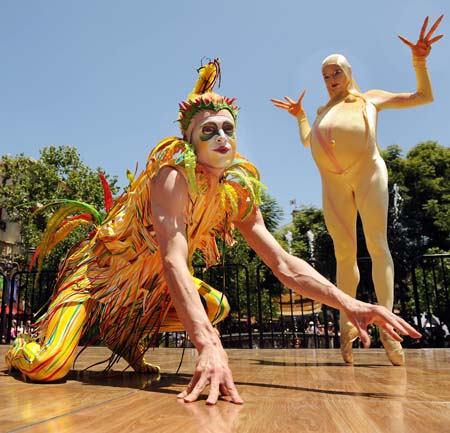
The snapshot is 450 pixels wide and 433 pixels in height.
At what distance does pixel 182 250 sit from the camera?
1614mm

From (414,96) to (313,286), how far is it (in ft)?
6.93

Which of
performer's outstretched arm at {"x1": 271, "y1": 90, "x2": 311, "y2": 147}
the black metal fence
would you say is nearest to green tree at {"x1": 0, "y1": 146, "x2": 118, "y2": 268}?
the black metal fence

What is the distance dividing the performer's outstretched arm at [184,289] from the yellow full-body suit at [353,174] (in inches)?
64.7

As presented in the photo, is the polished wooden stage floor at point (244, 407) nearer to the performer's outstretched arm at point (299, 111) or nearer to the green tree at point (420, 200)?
the performer's outstretched arm at point (299, 111)

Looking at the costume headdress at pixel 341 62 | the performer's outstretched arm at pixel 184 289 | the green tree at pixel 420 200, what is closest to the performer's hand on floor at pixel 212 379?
the performer's outstretched arm at pixel 184 289

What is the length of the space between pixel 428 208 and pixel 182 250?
18.2m

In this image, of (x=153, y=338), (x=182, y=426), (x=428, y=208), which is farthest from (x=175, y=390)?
(x=428, y=208)

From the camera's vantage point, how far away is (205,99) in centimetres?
184

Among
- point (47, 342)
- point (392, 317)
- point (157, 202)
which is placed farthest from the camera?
point (47, 342)

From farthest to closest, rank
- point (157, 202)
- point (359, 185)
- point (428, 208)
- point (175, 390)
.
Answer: point (428, 208)
point (359, 185)
point (157, 202)
point (175, 390)

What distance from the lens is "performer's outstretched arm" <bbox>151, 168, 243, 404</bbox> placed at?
1307 mm

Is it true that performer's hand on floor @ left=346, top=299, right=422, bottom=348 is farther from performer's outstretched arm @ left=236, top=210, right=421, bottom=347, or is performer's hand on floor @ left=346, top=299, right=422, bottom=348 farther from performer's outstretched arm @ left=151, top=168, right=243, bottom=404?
performer's outstretched arm @ left=151, top=168, right=243, bottom=404

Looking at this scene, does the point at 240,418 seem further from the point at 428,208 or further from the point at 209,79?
the point at 428,208

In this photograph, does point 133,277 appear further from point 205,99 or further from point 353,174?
point 353,174
